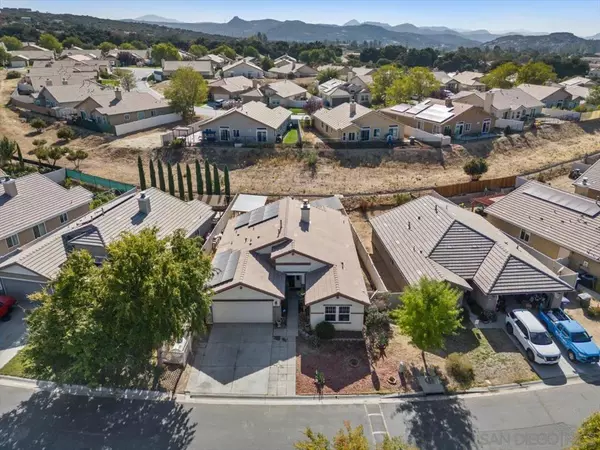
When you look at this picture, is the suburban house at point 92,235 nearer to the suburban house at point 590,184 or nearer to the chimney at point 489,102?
the suburban house at point 590,184

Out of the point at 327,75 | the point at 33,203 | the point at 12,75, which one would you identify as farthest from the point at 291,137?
the point at 12,75

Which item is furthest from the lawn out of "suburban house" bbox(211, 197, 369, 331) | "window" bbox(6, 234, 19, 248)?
"window" bbox(6, 234, 19, 248)

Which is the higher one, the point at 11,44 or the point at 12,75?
the point at 11,44

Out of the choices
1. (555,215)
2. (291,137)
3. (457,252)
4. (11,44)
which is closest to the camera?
(457,252)

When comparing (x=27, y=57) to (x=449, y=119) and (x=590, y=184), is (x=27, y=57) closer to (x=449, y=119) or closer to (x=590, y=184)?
(x=449, y=119)

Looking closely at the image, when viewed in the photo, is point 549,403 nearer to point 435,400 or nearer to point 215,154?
point 435,400

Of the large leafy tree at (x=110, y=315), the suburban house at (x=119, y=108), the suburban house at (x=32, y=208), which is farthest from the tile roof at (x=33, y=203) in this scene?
the suburban house at (x=119, y=108)
